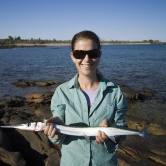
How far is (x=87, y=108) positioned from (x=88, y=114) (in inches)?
3.7

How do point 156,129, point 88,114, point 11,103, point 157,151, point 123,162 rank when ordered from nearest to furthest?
1. point 88,114
2. point 123,162
3. point 157,151
4. point 156,129
5. point 11,103

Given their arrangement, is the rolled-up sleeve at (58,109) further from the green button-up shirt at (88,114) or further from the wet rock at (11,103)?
the wet rock at (11,103)

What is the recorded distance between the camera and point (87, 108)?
3.06 meters

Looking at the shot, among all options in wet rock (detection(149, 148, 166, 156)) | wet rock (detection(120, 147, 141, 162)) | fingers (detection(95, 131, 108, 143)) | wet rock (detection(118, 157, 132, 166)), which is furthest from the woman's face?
wet rock (detection(149, 148, 166, 156))

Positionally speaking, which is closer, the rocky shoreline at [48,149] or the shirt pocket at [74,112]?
the shirt pocket at [74,112]

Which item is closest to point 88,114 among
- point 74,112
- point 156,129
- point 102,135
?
point 74,112

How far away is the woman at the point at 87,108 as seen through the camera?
10.0 feet

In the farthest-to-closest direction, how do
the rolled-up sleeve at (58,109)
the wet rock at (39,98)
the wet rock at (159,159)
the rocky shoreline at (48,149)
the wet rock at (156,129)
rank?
the wet rock at (39,98) → the wet rock at (156,129) → the wet rock at (159,159) → the rocky shoreline at (48,149) → the rolled-up sleeve at (58,109)

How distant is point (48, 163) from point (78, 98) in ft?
12.3

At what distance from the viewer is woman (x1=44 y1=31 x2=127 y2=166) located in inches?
120

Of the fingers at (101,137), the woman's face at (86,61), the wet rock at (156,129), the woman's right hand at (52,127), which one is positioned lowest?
the wet rock at (156,129)

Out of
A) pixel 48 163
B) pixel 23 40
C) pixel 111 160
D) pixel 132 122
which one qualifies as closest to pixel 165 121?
pixel 132 122

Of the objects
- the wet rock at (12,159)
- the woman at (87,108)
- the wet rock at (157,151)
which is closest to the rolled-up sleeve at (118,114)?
the woman at (87,108)

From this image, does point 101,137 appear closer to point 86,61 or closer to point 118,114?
point 118,114
